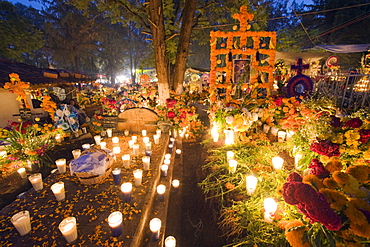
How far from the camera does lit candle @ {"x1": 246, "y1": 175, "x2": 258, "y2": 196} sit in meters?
3.45

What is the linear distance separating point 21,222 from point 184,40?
8484 mm

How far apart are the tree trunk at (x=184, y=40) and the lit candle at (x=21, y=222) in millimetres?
8119


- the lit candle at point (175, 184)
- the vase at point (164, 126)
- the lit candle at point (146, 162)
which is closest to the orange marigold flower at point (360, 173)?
the lit candle at point (175, 184)

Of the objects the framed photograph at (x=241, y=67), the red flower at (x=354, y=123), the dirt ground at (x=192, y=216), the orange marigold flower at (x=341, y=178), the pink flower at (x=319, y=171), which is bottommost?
the dirt ground at (x=192, y=216)

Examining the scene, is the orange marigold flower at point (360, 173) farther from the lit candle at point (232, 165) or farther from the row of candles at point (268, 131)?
the row of candles at point (268, 131)

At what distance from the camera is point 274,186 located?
11.9ft

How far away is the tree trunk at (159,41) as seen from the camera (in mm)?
7500

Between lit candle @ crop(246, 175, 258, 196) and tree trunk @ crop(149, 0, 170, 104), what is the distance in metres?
6.08

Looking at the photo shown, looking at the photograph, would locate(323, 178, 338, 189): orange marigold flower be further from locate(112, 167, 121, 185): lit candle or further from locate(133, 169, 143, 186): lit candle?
locate(112, 167, 121, 185): lit candle

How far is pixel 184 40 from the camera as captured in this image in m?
8.49

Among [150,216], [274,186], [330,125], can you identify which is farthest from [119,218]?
[330,125]

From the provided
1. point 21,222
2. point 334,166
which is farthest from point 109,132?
point 334,166

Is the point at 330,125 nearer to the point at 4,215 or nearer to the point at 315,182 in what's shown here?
the point at 315,182

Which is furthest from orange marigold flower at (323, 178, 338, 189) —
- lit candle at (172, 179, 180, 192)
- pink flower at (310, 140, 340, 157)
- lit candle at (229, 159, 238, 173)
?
lit candle at (172, 179, 180, 192)
